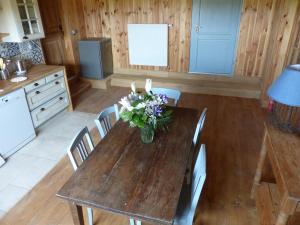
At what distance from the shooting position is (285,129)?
171 centimetres

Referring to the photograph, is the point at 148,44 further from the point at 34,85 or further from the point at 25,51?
the point at 34,85

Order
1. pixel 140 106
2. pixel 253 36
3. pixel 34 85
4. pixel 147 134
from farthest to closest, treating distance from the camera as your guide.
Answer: pixel 253 36 → pixel 34 85 → pixel 147 134 → pixel 140 106

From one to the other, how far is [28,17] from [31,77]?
0.94 meters

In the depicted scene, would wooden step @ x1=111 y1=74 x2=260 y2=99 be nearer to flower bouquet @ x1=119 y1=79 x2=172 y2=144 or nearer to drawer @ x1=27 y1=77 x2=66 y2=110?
drawer @ x1=27 y1=77 x2=66 y2=110

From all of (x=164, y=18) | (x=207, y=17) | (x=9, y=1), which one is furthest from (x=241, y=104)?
(x=9, y=1)

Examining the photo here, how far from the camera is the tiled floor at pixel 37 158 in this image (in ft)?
7.54

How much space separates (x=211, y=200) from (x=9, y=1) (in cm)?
331

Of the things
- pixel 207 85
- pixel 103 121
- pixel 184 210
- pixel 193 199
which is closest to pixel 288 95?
pixel 193 199

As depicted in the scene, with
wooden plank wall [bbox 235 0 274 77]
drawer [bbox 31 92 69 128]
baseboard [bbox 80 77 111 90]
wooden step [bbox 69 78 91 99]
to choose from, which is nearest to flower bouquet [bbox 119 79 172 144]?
drawer [bbox 31 92 69 128]

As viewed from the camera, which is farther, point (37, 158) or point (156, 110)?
point (37, 158)

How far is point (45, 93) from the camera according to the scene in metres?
3.25

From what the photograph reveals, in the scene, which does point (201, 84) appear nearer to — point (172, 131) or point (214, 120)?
point (214, 120)

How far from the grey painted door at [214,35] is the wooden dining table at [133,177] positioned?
3.11 m

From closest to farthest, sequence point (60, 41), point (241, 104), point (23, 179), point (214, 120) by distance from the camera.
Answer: point (23, 179) → point (214, 120) → point (241, 104) → point (60, 41)
